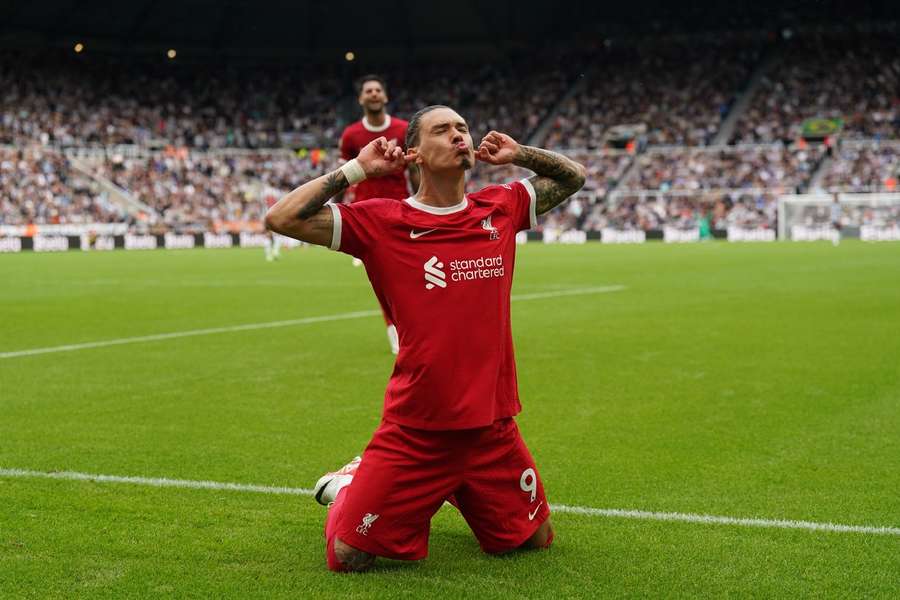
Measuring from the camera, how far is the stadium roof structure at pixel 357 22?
202 feet

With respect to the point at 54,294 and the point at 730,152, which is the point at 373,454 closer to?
the point at 54,294

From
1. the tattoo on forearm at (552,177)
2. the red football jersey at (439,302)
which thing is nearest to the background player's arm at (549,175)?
the tattoo on forearm at (552,177)

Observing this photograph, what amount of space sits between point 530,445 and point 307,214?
9.28 ft

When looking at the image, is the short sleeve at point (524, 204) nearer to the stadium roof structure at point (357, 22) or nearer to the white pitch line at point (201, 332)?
the white pitch line at point (201, 332)

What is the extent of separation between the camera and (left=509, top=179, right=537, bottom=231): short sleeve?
16.3ft

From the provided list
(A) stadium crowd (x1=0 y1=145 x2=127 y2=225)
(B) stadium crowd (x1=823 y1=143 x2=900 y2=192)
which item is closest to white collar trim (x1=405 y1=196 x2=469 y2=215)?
(A) stadium crowd (x1=0 y1=145 x2=127 y2=225)

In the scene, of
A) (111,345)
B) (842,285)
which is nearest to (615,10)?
(842,285)

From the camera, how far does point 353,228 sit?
4578 mm

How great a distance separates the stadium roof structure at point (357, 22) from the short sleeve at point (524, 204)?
59.6 metres

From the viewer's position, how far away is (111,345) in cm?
1221

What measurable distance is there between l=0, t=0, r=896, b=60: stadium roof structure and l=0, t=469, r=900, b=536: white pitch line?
192 feet

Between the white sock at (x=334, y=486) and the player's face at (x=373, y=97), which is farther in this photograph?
the player's face at (x=373, y=97)

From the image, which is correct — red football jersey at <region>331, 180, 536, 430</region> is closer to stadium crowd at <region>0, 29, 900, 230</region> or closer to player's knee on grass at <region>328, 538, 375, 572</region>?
player's knee on grass at <region>328, 538, 375, 572</region>

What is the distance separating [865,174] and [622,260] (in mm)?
26783
